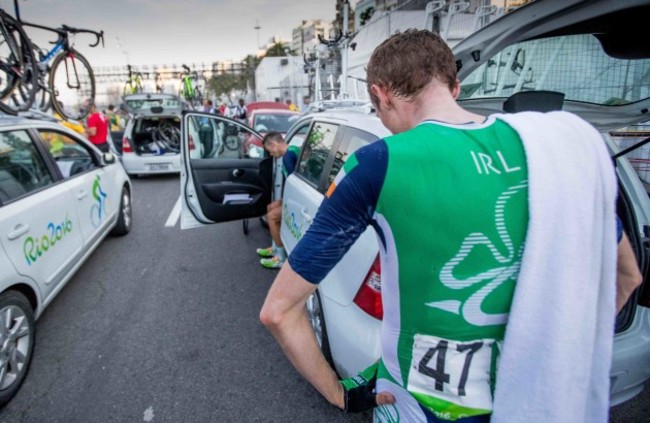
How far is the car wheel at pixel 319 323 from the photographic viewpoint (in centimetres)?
246

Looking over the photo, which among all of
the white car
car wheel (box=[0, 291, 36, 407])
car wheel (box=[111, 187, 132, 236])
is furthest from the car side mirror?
car wheel (box=[0, 291, 36, 407])

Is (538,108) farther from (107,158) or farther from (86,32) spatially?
(86,32)

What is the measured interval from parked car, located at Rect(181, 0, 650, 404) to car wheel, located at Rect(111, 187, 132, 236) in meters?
3.26

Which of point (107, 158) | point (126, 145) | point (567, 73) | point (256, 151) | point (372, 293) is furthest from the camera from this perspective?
point (126, 145)

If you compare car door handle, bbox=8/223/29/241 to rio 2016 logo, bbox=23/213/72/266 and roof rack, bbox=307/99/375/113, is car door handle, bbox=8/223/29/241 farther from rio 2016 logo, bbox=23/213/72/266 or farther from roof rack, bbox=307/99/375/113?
roof rack, bbox=307/99/375/113

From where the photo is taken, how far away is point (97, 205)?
4492 mm

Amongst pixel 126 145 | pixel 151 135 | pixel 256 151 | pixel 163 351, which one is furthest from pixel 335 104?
pixel 151 135

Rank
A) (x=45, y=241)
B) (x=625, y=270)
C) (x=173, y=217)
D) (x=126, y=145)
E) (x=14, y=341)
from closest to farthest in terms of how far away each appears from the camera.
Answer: (x=625, y=270) → (x=14, y=341) → (x=45, y=241) → (x=173, y=217) → (x=126, y=145)

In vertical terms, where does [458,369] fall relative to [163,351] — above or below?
above

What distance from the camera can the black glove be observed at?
3.79 ft

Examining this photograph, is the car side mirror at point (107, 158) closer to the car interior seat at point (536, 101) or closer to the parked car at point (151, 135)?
the parked car at point (151, 135)

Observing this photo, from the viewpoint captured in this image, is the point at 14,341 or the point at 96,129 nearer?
the point at 14,341

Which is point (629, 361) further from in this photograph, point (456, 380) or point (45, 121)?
point (45, 121)

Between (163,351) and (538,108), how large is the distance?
307cm
